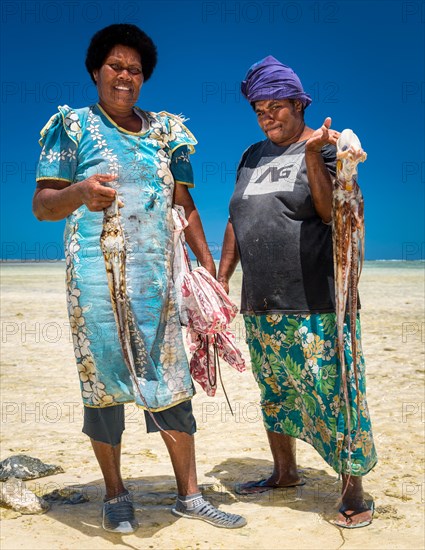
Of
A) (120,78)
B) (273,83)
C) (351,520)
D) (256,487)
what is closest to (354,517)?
(351,520)

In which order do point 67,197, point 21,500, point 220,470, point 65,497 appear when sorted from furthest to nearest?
point 220,470 < point 65,497 < point 21,500 < point 67,197

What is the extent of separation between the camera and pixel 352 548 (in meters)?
3.08

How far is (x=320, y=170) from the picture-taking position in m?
3.13

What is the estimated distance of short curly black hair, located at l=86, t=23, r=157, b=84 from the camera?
10.4 ft

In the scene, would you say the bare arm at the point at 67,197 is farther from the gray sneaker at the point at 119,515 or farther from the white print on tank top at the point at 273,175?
the gray sneaker at the point at 119,515

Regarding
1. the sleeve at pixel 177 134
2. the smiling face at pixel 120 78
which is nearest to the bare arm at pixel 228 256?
the sleeve at pixel 177 134

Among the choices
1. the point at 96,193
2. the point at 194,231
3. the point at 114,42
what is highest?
the point at 114,42

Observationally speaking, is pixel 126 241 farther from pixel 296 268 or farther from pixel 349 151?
pixel 349 151

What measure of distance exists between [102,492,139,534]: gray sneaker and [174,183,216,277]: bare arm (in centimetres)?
131

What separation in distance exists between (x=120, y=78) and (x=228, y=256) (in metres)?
1.25

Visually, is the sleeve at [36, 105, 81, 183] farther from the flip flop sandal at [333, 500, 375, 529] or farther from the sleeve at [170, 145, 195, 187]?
the flip flop sandal at [333, 500, 375, 529]

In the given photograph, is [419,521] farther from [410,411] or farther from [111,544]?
[410,411]

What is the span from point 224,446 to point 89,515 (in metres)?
1.58

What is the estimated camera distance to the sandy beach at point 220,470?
320cm
